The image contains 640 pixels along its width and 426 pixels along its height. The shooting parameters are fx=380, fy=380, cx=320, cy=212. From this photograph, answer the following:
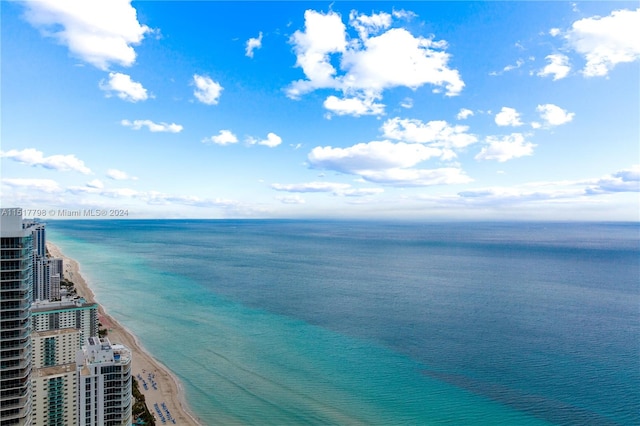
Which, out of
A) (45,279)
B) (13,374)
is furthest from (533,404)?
(45,279)

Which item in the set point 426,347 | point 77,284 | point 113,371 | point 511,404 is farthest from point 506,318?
point 77,284

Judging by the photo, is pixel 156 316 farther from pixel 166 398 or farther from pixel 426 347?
pixel 426 347

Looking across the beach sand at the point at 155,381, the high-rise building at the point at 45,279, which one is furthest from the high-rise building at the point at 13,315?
the high-rise building at the point at 45,279

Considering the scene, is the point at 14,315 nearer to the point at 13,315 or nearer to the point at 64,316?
the point at 13,315

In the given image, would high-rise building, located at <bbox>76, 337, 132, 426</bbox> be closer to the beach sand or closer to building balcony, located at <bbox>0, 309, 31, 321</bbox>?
building balcony, located at <bbox>0, 309, 31, 321</bbox>

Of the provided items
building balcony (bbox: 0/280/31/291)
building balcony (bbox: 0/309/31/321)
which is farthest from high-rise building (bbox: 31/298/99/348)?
building balcony (bbox: 0/280/31/291)

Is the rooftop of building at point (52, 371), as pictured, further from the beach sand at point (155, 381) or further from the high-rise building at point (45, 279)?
the high-rise building at point (45, 279)
